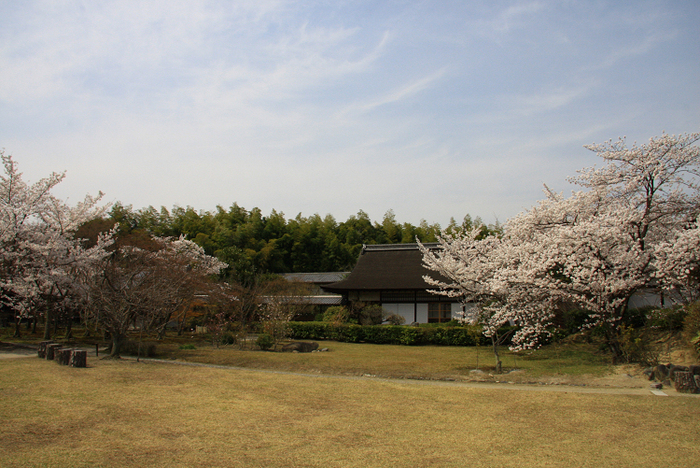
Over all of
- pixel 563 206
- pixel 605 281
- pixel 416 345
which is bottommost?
pixel 416 345

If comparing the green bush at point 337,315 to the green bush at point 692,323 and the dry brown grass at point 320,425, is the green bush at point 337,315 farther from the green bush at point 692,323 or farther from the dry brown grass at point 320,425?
the green bush at point 692,323

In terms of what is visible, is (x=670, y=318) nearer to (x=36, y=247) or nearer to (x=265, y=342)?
(x=265, y=342)

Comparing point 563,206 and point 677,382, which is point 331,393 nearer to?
point 677,382

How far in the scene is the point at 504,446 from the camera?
5547 mm

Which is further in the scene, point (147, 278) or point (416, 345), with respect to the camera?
point (416, 345)

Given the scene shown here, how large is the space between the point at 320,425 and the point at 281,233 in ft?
129

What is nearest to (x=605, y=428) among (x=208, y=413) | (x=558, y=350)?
(x=208, y=413)

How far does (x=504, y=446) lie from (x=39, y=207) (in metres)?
16.8

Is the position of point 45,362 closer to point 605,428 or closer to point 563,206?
point 605,428

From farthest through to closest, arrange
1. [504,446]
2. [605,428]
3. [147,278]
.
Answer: [147,278]
[605,428]
[504,446]

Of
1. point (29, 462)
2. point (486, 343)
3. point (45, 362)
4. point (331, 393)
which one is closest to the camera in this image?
point (29, 462)

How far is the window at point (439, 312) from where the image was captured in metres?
22.6

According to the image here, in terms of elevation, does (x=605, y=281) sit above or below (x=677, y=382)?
above

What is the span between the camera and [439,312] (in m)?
22.8
